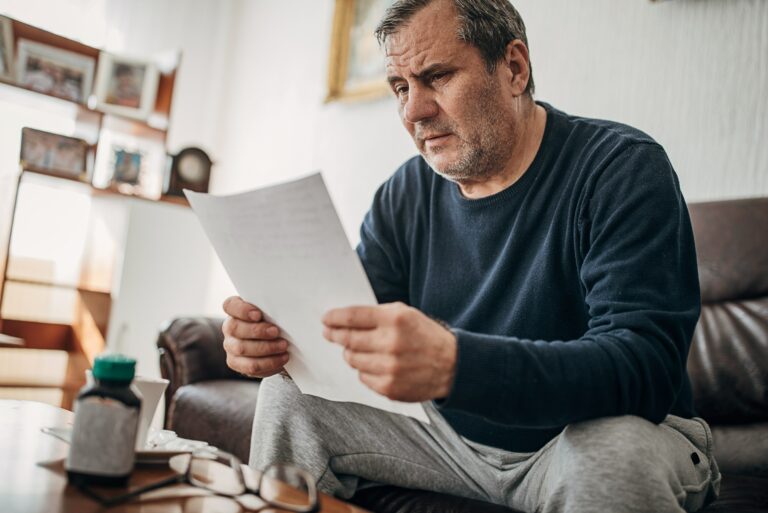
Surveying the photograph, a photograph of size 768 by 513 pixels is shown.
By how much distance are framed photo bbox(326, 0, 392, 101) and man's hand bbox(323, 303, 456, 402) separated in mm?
1999

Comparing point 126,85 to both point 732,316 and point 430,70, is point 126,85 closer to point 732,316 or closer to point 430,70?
point 430,70

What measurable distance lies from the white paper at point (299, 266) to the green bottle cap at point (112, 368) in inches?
7.8

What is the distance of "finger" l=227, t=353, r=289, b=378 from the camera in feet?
3.07

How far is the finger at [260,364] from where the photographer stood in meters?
0.94

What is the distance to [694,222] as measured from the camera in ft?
4.85

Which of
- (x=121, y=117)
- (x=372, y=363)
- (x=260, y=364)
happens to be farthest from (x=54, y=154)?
(x=372, y=363)

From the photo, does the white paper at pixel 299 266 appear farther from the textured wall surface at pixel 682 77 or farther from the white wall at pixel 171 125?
the white wall at pixel 171 125

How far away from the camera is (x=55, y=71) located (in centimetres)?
293

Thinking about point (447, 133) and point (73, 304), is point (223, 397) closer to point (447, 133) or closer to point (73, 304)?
point (447, 133)

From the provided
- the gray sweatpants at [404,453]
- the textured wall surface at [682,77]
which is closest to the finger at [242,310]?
the gray sweatpants at [404,453]

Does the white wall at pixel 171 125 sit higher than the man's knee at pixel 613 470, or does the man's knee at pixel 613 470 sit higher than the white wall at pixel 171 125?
the white wall at pixel 171 125

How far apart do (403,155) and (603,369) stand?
1.86 meters

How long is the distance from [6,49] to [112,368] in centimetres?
260

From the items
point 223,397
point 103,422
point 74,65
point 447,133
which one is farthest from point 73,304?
point 103,422
